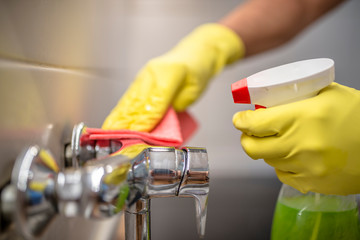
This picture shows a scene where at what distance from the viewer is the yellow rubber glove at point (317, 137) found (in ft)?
1.12

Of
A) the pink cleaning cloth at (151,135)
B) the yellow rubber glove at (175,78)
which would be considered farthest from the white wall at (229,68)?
the pink cleaning cloth at (151,135)

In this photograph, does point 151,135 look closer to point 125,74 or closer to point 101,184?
point 101,184

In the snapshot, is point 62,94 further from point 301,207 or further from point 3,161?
point 301,207

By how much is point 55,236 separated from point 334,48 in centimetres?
137

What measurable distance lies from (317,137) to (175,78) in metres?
0.37

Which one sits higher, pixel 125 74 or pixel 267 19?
pixel 267 19

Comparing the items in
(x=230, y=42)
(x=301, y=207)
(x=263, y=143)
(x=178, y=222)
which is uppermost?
(x=230, y=42)

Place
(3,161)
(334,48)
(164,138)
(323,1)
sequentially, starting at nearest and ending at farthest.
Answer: (3,161)
(164,138)
(323,1)
(334,48)

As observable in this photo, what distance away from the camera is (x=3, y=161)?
0.80 feet

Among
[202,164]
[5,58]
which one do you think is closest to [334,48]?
[202,164]

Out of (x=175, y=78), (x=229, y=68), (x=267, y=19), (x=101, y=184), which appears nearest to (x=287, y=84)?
(x=101, y=184)

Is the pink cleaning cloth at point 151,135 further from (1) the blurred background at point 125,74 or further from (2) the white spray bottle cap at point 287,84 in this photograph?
(2) the white spray bottle cap at point 287,84

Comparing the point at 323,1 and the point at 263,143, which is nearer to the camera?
the point at 263,143

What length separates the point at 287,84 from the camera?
302mm
